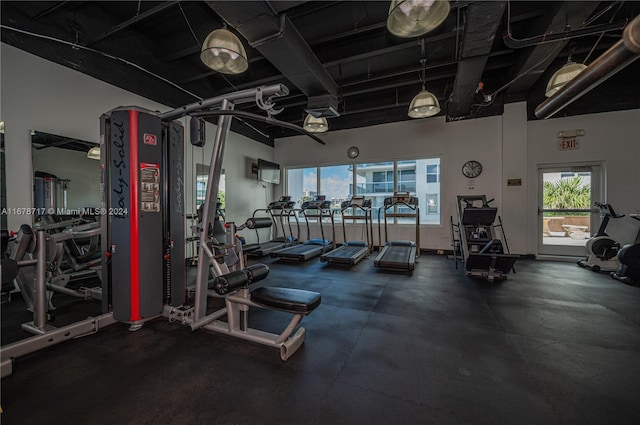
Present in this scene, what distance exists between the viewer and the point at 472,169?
6434mm

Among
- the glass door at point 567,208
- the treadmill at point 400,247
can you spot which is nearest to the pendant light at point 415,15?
the treadmill at point 400,247

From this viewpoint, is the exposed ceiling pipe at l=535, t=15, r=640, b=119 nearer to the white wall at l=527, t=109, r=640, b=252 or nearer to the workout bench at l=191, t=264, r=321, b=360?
the workout bench at l=191, t=264, r=321, b=360

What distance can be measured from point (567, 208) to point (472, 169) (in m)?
2.19

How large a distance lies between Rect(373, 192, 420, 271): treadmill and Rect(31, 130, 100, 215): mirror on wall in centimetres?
510

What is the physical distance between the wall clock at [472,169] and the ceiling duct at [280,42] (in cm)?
390

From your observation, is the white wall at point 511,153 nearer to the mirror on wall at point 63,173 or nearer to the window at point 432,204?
the window at point 432,204

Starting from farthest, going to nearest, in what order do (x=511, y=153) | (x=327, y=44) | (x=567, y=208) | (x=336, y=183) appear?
(x=336, y=183) < (x=511, y=153) < (x=567, y=208) < (x=327, y=44)

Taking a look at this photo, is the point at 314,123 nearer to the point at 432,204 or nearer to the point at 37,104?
the point at 432,204

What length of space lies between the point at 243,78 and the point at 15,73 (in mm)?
3379

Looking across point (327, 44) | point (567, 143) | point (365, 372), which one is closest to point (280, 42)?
point (327, 44)

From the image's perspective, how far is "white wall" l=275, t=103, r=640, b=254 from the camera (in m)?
5.38

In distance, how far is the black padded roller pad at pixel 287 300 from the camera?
1926 millimetres

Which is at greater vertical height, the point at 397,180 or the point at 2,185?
the point at 397,180

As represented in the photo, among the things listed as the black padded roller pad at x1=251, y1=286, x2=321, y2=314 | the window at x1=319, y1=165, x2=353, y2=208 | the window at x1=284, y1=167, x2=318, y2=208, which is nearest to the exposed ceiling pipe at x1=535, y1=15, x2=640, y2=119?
the black padded roller pad at x1=251, y1=286, x2=321, y2=314
